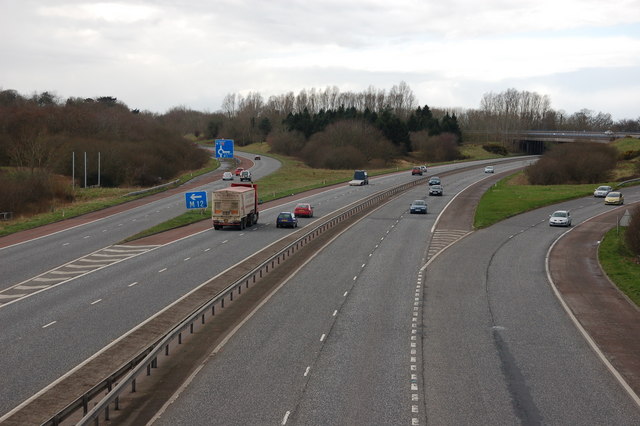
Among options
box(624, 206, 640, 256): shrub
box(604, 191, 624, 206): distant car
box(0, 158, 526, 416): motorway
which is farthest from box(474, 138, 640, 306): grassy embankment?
box(0, 158, 526, 416): motorway

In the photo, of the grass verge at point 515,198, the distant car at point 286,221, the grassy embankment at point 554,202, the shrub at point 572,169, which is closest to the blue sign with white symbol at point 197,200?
the distant car at point 286,221

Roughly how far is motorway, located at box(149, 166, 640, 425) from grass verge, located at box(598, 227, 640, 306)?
3.88 metres

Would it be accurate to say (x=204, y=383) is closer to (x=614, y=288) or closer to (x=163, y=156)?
(x=614, y=288)

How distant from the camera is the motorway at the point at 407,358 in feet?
57.8

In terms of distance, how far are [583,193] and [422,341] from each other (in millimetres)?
68654

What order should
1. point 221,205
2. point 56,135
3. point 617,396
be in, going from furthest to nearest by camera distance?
1. point 56,135
2. point 221,205
3. point 617,396

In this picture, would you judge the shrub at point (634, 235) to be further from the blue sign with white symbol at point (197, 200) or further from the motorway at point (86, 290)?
the blue sign with white symbol at point (197, 200)

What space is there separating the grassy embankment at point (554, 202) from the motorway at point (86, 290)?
2137 centimetres

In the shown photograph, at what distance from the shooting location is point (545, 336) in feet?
85.6

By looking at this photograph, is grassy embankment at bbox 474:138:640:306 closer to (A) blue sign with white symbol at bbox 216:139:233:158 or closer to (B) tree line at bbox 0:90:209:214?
(A) blue sign with white symbol at bbox 216:139:233:158

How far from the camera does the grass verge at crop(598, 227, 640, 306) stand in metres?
35.6

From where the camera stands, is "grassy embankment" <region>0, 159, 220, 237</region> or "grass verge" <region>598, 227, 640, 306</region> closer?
"grass verge" <region>598, 227, 640, 306</region>

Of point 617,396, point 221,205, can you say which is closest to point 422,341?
point 617,396

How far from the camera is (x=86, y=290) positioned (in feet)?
109
